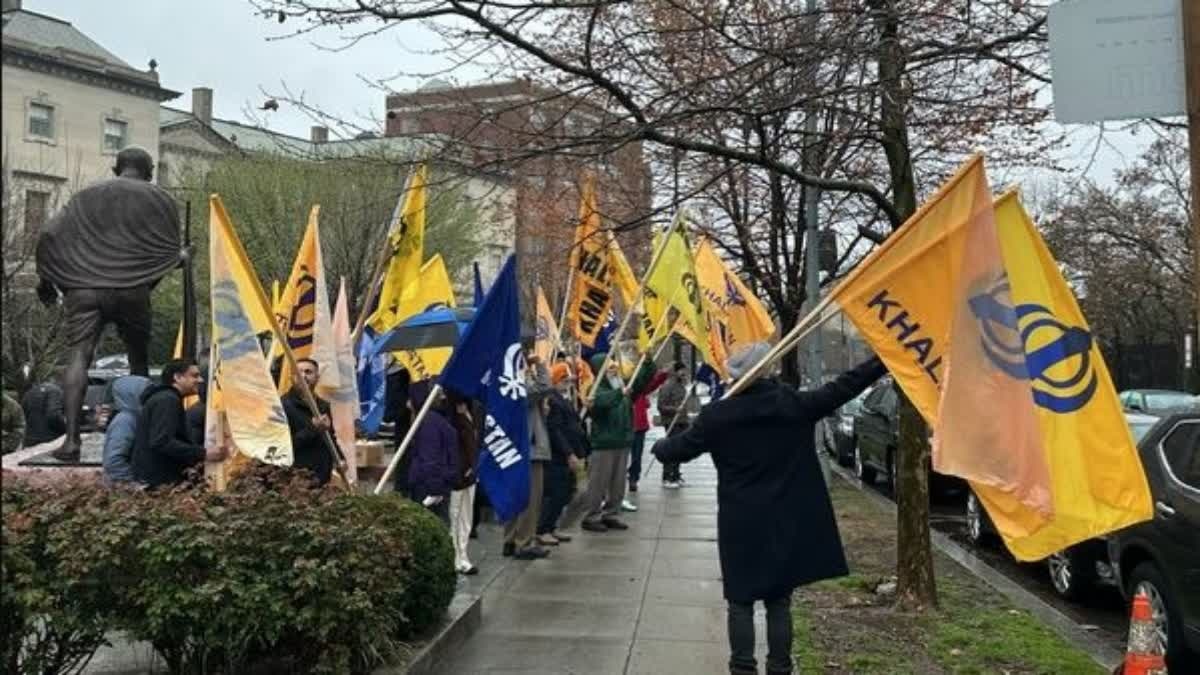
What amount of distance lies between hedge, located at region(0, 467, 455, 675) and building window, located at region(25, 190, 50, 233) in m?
26.1

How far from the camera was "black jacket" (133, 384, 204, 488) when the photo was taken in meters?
6.58

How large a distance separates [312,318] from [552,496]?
396 cm

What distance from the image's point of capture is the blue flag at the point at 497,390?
6941 millimetres

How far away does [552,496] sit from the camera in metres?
11.0

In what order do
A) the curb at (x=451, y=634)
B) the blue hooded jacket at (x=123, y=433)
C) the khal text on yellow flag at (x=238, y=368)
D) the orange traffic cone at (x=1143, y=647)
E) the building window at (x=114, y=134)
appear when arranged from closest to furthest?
the orange traffic cone at (x=1143, y=647), the curb at (x=451, y=634), the khal text on yellow flag at (x=238, y=368), the blue hooded jacket at (x=123, y=433), the building window at (x=114, y=134)

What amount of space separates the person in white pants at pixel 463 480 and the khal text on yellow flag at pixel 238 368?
3.04 meters

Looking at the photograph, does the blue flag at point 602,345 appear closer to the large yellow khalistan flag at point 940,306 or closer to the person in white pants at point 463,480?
the person in white pants at point 463,480

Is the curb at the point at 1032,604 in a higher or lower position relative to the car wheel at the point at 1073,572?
lower

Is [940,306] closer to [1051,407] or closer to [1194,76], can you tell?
[1051,407]

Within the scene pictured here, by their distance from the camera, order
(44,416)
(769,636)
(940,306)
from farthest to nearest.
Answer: (44,416) < (769,636) < (940,306)

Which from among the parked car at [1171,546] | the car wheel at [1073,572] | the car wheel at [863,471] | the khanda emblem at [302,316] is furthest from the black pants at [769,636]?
the car wheel at [863,471]

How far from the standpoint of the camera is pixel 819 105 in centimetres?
772

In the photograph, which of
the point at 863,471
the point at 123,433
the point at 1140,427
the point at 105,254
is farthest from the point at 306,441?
the point at 863,471

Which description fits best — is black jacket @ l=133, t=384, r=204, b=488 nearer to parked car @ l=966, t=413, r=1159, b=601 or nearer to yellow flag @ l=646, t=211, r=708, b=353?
yellow flag @ l=646, t=211, r=708, b=353
